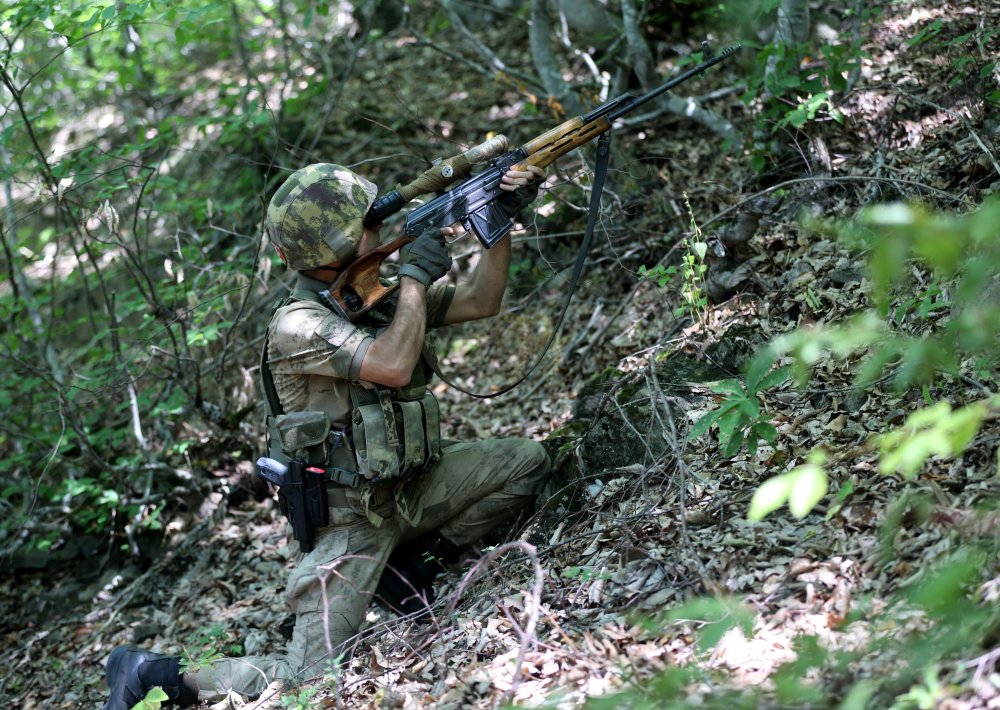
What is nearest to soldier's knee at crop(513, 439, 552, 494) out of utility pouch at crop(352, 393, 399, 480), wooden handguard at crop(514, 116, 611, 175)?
utility pouch at crop(352, 393, 399, 480)

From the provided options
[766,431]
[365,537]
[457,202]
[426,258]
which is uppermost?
[457,202]

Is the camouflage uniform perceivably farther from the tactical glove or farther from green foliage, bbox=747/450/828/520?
green foliage, bbox=747/450/828/520

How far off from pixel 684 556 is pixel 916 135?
3.24m

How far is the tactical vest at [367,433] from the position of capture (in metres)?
4.44

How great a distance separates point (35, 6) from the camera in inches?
201

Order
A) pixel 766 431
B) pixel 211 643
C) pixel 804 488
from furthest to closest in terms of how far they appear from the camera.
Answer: pixel 211 643, pixel 766 431, pixel 804 488

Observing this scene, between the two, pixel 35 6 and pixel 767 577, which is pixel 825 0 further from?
pixel 35 6

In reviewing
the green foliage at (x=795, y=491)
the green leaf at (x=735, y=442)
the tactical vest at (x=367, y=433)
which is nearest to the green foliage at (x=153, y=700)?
the tactical vest at (x=367, y=433)

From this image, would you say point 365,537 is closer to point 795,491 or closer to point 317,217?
point 317,217

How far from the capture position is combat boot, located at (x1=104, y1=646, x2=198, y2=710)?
13.9 feet

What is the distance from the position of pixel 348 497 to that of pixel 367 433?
1.42 feet

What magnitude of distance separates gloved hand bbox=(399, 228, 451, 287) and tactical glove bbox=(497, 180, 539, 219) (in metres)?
0.38

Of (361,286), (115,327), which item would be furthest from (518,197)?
(115,327)

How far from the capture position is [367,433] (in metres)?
4.41
